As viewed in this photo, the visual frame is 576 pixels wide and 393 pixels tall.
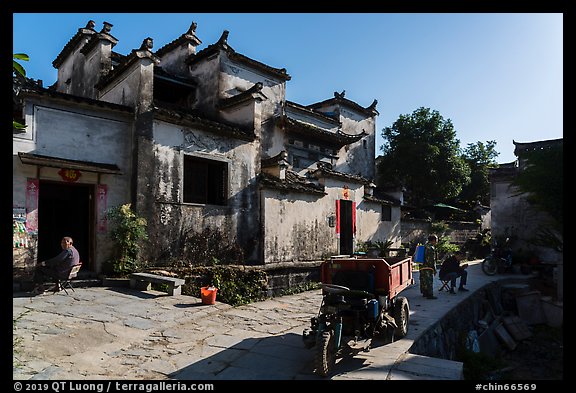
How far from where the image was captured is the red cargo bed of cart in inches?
229

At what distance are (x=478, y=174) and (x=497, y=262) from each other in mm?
16433

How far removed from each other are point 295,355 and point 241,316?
8.55ft

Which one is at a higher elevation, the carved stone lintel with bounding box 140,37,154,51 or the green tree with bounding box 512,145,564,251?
the carved stone lintel with bounding box 140,37,154,51

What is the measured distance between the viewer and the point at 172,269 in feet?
31.1

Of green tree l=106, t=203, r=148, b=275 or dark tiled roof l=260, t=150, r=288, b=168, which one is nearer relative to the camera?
green tree l=106, t=203, r=148, b=275

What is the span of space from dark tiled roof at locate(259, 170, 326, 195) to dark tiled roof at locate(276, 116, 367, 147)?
3.88 meters

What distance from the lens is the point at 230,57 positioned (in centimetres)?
1575

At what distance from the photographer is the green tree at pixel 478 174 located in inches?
1163

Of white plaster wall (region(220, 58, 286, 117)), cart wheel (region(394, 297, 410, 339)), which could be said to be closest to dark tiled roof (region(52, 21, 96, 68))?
white plaster wall (region(220, 58, 286, 117))

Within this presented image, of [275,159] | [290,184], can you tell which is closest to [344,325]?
[290,184]

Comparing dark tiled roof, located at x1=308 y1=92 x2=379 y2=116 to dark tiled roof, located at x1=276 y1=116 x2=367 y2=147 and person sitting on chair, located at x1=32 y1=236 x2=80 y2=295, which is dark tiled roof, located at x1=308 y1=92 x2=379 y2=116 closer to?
dark tiled roof, located at x1=276 y1=116 x2=367 y2=147

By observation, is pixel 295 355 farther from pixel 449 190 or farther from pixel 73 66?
pixel 449 190

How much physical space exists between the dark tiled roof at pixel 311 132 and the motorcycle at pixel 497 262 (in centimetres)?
902

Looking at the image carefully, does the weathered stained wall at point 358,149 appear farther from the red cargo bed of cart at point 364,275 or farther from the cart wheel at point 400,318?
the red cargo bed of cart at point 364,275
